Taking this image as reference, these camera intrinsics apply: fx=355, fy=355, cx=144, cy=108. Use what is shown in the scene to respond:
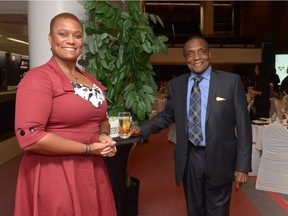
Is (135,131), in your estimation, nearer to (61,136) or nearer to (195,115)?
(195,115)

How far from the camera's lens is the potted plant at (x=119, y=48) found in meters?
2.94

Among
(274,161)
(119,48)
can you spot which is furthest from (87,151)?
(274,161)

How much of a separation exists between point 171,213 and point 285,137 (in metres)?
1.73

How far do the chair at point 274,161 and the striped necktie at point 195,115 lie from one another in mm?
2339

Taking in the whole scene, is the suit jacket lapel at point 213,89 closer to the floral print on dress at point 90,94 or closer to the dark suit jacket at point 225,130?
the dark suit jacket at point 225,130

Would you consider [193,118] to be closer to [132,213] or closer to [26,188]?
[26,188]

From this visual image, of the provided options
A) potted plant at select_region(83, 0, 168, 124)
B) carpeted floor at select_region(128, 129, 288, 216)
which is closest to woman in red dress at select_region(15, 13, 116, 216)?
potted plant at select_region(83, 0, 168, 124)

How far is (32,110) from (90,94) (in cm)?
31

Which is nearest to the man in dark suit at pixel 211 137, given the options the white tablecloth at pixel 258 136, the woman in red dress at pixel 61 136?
the woman in red dress at pixel 61 136

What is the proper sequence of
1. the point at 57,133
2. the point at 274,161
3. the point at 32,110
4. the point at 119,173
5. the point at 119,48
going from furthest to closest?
the point at 274,161 < the point at 119,173 < the point at 119,48 < the point at 57,133 < the point at 32,110

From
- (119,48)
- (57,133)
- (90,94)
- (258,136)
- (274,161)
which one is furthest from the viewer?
(258,136)

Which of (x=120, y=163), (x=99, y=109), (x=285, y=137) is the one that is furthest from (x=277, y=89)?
(x=99, y=109)

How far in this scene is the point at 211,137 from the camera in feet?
7.58

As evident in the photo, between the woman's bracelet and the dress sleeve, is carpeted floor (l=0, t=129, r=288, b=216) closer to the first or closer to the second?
the woman's bracelet
